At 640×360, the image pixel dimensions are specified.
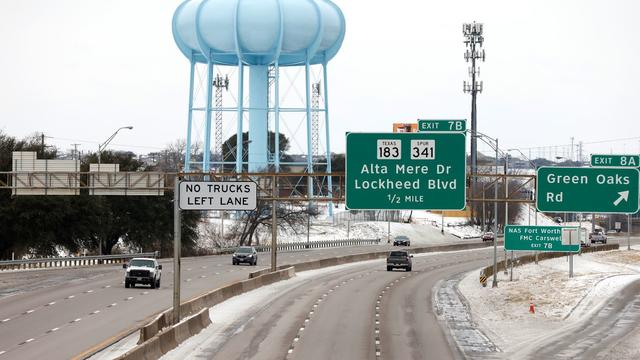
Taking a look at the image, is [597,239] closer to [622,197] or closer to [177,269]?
[622,197]

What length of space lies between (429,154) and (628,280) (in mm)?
29925

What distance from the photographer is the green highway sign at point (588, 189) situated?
37.8 meters

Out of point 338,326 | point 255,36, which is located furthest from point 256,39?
point 338,326

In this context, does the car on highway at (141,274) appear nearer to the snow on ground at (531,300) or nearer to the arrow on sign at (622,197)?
the snow on ground at (531,300)

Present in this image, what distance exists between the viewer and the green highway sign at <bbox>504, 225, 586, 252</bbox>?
60562mm

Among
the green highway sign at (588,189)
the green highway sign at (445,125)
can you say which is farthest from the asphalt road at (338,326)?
the green highway sign at (445,125)

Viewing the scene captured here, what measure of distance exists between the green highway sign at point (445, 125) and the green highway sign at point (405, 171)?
1810 cm

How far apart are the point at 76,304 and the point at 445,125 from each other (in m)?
20.8

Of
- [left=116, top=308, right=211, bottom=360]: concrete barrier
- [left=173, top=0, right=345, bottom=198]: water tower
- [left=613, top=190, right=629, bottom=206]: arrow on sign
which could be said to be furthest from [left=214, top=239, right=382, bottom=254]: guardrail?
[left=613, top=190, right=629, bottom=206]: arrow on sign

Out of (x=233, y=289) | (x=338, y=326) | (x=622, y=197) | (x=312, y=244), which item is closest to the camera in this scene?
(x=622, y=197)

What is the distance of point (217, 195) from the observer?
36250 millimetres

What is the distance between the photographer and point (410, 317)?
43.8 meters

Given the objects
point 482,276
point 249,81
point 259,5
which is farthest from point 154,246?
point 482,276

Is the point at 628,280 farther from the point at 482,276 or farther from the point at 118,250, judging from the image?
the point at 118,250
